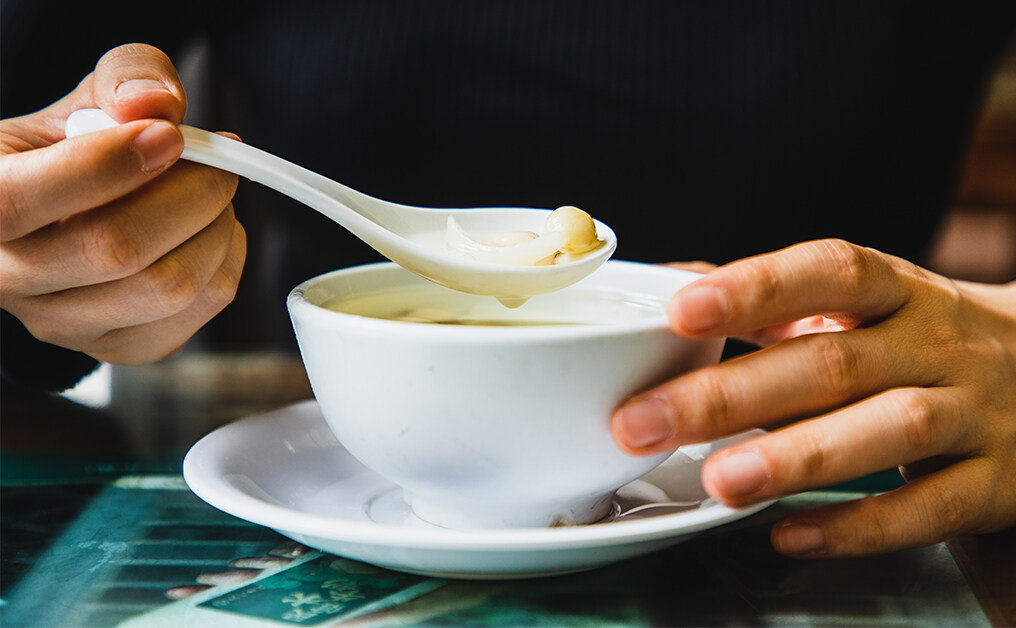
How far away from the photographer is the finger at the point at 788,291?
43cm

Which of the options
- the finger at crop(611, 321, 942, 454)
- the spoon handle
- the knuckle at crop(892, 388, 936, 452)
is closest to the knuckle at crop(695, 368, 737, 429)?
the finger at crop(611, 321, 942, 454)

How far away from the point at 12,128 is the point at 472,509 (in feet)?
Result: 1.46

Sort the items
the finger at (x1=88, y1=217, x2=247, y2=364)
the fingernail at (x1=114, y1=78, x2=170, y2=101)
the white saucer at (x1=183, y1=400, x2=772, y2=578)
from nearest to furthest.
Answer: the white saucer at (x1=183, y1=400, x2=772, y2=578)
the fingernail at (x1=114, y1=78, x2=170, y2=101)
the finger at (x1=88, y1=217, x2=247, y2=364)

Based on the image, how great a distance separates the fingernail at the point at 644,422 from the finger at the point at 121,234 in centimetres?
30

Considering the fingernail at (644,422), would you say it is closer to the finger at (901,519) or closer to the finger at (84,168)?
the finger at (901,519)

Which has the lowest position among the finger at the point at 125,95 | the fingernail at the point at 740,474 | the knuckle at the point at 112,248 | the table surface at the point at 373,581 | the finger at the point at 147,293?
the table surface at the point at 373,581

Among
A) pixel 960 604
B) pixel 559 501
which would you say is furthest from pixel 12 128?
pixel 960 604

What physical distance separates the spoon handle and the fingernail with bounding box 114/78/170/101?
0.06 feet

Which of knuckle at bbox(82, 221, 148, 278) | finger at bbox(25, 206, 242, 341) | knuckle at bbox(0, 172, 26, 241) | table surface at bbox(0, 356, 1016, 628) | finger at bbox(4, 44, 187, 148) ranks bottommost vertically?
table surface at bbox(0, 356, 1016, 628)

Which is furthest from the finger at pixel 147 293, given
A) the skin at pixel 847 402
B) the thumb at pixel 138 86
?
the skin at pixel 847 402

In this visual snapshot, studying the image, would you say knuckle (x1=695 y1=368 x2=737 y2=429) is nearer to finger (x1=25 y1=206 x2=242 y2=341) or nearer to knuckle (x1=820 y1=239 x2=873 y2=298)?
knuckle (x1=820 y1=239 x2=873 y2=298)

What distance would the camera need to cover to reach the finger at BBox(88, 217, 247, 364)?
2.14 ft

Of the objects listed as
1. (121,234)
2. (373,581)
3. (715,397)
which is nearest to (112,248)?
(121,234)

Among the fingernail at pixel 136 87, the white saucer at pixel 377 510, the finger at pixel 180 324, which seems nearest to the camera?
the white saucer at pixel 377 510
